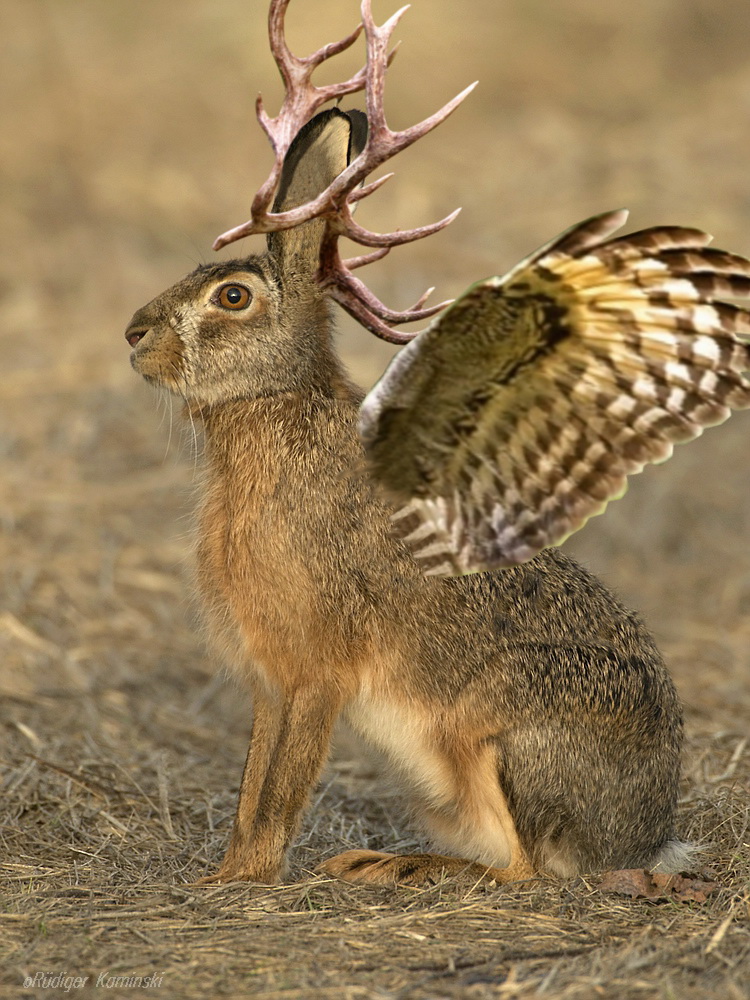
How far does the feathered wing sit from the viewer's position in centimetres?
376

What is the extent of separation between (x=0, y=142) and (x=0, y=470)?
7.25 m

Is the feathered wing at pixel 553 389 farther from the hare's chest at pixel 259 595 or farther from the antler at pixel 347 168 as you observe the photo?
the hare's chest at pixel 259 595

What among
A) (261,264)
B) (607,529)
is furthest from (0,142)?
(261,264)

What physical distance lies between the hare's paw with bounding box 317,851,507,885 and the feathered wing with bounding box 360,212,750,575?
4.26ft

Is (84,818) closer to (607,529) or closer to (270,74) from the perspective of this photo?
(607,529)

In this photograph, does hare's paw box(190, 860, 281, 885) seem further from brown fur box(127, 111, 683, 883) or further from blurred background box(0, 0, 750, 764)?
blurred background box(0, 0, 750, 764)

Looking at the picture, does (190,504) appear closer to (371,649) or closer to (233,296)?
(233,296)

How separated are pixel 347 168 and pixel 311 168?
64cm

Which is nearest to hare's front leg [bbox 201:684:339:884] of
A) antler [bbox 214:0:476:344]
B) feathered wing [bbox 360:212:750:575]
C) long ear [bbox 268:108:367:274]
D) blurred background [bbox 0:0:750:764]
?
feathered wing [bbox 360:212:750:575]

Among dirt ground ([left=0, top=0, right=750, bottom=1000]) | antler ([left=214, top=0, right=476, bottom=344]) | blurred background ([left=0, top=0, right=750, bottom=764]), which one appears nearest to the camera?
dirt ground ([left=0, top=0, right=750, bottom=1000])

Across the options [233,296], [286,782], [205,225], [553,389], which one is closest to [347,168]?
[233,296]

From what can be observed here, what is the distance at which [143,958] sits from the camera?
3908mm

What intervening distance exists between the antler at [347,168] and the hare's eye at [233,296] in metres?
0.23

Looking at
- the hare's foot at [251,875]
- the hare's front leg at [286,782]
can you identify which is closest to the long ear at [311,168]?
the hare's front leg at [286,782]
